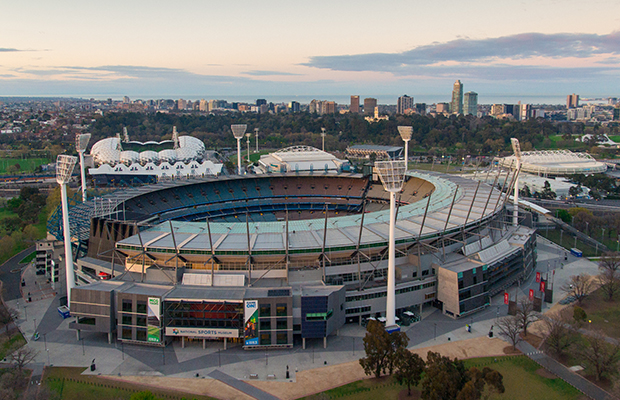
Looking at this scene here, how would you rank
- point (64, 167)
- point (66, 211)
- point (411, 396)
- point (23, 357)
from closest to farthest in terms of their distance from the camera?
1. point (411, 396)
2. point (23, 357)
3. point (64, 167)
4. point (66, 211)

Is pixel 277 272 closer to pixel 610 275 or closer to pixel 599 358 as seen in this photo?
pixel 599 358

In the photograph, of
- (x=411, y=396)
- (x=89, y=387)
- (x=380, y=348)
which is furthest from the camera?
(x=89, y=387)

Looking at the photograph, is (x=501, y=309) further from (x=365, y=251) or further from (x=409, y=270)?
(x=365, y=251)

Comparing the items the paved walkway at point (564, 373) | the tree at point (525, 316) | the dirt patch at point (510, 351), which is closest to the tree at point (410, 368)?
the dirt patch at point (510, 351)

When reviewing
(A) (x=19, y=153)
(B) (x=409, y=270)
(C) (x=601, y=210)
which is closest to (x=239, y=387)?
(B) (x=409, y=270)

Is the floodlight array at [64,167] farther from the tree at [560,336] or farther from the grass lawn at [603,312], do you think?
the grass lawn at [603,312]

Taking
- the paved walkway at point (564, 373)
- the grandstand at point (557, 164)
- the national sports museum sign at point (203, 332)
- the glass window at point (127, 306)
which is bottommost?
the paved walkway at point (564, 373)

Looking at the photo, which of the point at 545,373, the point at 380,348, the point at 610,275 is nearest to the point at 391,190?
the point at 380,348
